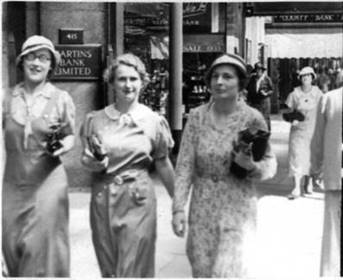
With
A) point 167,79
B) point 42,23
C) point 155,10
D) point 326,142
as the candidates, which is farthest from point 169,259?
point 155,10

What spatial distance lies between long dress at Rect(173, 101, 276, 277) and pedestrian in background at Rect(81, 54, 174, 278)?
6.3 inches

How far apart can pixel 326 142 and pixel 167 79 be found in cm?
155

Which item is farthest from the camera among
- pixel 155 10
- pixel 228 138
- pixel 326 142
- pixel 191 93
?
pixel 155 10


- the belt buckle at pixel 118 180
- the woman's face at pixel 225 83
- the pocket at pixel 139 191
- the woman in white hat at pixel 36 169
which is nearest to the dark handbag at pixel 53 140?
the woman in white hat at pixel 36 169

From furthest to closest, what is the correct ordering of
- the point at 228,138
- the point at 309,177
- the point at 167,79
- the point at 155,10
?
the point at 155,10, the point at 167,79, the point at 309,177, the point at 228,138

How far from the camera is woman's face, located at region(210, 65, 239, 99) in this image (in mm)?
3461

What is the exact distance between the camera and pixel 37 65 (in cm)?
376

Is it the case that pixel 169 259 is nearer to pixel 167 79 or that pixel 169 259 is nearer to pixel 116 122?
pixel 116 122

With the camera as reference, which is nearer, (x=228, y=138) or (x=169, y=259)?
(x=228, y=138)

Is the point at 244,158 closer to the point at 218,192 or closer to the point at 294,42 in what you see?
the point at 218,192

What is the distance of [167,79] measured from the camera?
496 cm

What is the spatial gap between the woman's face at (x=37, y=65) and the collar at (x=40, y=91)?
0.14 ft

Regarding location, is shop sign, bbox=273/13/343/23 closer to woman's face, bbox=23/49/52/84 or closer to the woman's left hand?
the woman's left hand

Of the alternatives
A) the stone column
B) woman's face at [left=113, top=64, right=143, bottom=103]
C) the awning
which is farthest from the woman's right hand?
the awning
